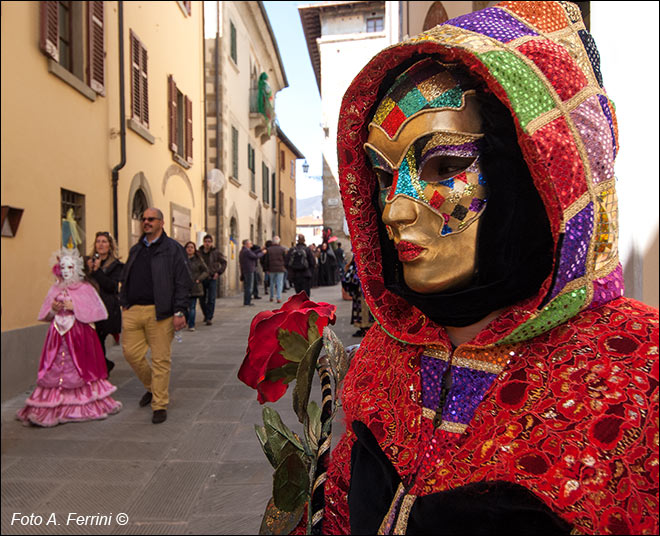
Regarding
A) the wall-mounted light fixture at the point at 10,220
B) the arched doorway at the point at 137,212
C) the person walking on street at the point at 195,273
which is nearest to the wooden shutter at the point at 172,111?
the arched doorway at the point at 137,212

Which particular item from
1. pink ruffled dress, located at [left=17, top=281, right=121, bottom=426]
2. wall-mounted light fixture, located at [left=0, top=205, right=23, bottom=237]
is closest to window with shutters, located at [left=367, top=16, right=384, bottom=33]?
wall-mounted light fixture, located at [left=0, top=205, right=23, bottom=237]

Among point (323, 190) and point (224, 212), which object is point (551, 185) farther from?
point (323, 190)

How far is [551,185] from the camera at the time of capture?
0.75 m

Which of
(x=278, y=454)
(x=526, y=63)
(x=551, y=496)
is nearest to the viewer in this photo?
(x=551, y=496)

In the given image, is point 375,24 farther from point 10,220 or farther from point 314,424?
point 314,424

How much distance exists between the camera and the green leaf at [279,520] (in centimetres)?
92

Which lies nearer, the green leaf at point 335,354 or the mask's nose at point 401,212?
the mask's nose at point 401,212

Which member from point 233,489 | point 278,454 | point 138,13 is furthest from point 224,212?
point 278,454

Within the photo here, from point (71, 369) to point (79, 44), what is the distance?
502 cm

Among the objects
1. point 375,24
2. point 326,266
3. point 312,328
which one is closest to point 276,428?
point 312,328

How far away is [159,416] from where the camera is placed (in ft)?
13.5

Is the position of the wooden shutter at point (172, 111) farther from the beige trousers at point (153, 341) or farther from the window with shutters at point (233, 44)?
the beige trousers at point (153, 341)

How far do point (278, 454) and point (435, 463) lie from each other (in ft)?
1.09

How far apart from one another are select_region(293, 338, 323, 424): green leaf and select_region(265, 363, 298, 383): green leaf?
7 cm
